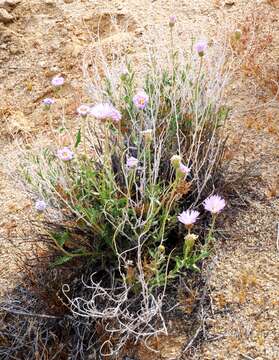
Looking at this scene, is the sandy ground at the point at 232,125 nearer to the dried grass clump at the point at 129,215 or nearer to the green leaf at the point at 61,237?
the dried grass clump at the point at 129,215

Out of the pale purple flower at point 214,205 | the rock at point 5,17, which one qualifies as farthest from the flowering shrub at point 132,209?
the rock at point 5,17

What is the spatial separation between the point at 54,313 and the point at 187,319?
0.57 m

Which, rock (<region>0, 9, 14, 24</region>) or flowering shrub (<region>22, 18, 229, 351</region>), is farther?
rock (<region>0, 9, 14, 24</region>)

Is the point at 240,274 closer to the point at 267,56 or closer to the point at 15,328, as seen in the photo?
the point at 15,328

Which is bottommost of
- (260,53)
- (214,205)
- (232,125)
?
(232,125)

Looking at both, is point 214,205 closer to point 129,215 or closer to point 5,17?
point 129,215

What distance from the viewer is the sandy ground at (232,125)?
2.16 metres

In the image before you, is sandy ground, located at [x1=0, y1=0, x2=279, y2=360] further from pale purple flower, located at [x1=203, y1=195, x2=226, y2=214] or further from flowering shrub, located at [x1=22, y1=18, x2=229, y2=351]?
pale purple flower, located at [x1=203, y1=195, x2=226, y2=214]

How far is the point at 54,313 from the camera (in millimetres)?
2330

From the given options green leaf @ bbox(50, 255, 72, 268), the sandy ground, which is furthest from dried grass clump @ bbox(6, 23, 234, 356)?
the sandy ground

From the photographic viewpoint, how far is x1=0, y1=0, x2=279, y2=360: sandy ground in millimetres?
2158

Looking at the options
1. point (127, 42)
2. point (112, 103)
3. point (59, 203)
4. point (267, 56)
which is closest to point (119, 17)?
point (127, 42)

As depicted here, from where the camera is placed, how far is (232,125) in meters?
3.07

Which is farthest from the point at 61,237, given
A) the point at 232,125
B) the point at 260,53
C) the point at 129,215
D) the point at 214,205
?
the point at 260,53
